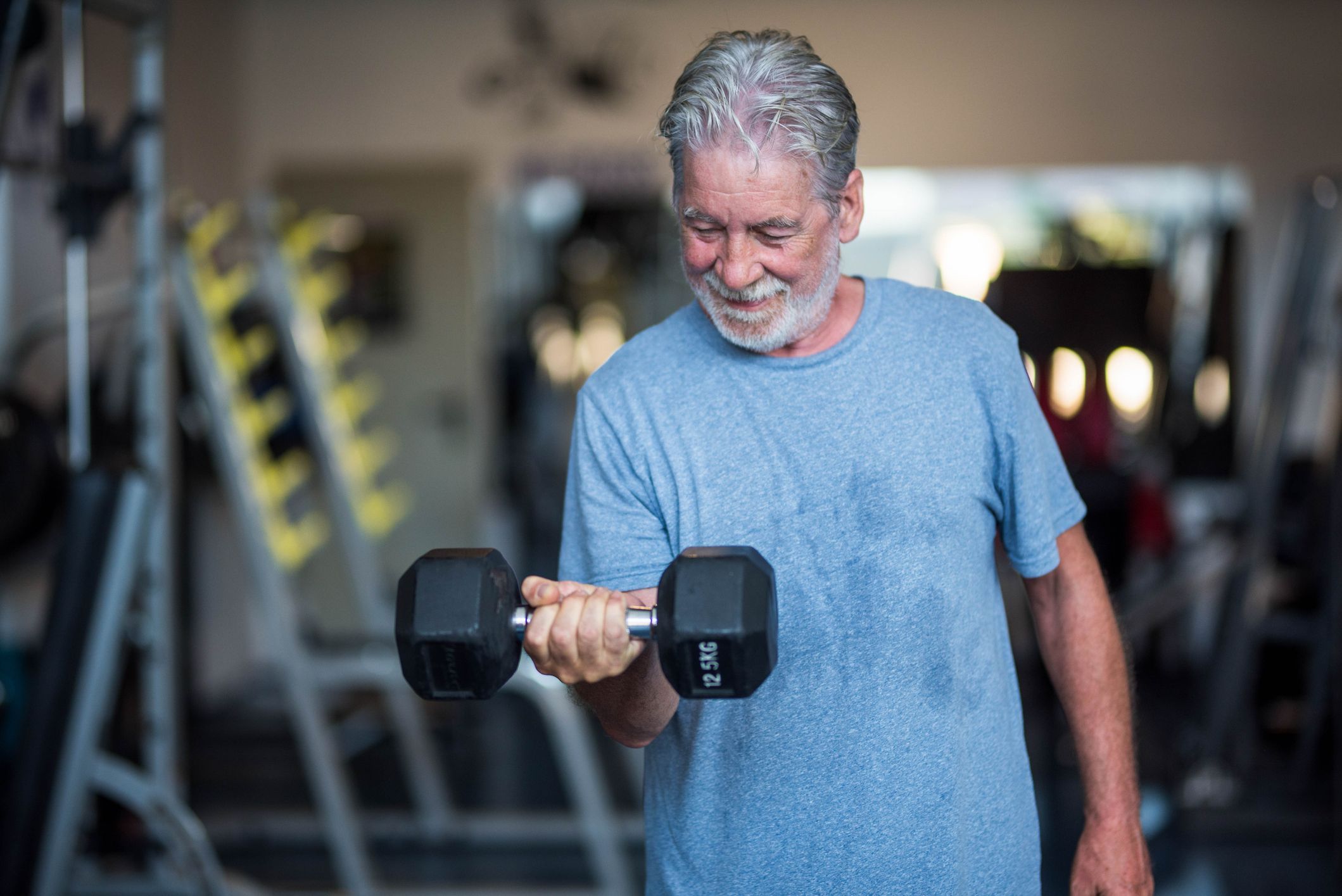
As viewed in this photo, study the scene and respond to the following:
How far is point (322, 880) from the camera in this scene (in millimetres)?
3053

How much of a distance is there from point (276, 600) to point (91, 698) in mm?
740

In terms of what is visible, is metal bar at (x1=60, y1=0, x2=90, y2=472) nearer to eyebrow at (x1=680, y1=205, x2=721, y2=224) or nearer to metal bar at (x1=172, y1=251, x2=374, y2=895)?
metal bar at (x1=172, y1=251, x2=374, y2=895)

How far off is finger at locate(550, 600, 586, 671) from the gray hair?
43 cm

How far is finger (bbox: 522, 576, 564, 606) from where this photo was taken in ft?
3.62

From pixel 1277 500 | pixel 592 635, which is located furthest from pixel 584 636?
pixel 1277 500

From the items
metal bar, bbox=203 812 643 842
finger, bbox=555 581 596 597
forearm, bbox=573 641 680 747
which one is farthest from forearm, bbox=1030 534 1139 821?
metal bar, bbox=203 812 643 842

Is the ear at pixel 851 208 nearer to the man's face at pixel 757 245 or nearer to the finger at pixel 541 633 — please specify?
the man's face at pixel 757 245

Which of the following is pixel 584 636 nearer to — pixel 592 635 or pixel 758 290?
pixel 592 635

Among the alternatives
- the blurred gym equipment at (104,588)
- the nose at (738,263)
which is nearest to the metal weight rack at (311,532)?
the blurred gym equipment at (104,588)

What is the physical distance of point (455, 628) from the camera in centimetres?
106

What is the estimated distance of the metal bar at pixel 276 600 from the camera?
2.84m

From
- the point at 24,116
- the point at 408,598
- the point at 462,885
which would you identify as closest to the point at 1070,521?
the point at 408,598

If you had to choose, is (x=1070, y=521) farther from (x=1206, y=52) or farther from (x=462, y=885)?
(x=1206, y=52)

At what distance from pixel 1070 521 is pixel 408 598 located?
2.32ft
